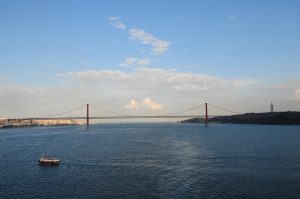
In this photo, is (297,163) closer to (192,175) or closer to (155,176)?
(192,175)

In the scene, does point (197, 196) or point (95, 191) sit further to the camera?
point (95, 191)

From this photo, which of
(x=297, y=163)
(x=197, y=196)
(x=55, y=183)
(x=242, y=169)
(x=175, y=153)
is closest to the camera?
(x=197, y=196)

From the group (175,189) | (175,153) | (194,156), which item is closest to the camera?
(175,189)

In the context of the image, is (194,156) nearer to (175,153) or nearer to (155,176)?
(175,153)

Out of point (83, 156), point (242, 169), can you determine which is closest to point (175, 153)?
point (83, 156)

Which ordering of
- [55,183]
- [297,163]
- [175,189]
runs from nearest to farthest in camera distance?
[175,189]
[55,183]
[297,163]

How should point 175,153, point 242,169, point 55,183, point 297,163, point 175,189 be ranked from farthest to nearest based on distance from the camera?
point 175,153 → point 297,163 → point 242,169 → point 55,183 → point 175,189

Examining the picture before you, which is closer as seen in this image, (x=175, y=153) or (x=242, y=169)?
(x=242, y=169)

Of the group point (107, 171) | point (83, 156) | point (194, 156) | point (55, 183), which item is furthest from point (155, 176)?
point (83, 156)
